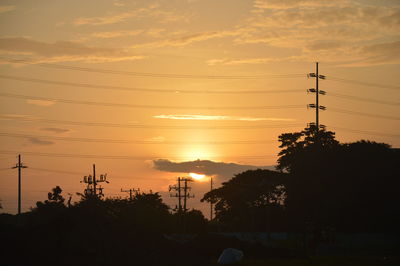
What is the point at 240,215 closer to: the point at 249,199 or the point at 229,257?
the point at 249,199

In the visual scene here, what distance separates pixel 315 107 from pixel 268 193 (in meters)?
18.6

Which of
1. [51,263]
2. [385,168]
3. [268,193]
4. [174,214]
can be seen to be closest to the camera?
[51,263]

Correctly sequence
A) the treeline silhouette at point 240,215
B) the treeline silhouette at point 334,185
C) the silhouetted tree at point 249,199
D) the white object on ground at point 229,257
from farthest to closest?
1. the silhouetted tree at point 249,199
2. the treeline silhouette at point 334,185
3. the treeline silhouette at point 240,215
4. the white object on ground at point 229,257

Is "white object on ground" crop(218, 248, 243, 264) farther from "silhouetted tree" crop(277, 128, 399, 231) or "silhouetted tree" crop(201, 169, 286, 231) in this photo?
"silhouetted tree" crop(201, 169, 286, 231)

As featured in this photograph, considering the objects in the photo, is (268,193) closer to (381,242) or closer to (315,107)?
(315,107)

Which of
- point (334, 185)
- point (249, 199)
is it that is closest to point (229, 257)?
point (334, 185)

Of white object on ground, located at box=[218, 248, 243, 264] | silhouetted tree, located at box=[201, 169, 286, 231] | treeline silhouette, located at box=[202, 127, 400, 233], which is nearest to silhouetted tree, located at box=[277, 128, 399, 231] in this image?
treeline silhouette, located at box=[202, 127, 400, 233]

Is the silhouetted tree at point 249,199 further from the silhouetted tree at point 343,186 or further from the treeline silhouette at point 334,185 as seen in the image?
the silhouetted tree at point 343,186

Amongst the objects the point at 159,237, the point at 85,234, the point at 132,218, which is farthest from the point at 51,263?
the point at 132,218

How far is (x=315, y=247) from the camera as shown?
85062mm

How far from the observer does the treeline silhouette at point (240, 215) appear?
6900cm

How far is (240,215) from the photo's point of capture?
388 ft

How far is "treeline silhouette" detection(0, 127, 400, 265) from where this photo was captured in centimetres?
6900

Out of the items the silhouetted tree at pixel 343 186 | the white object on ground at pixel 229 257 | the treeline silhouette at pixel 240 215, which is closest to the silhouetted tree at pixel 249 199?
Result: the treeline silhouette at pixel 240 215
